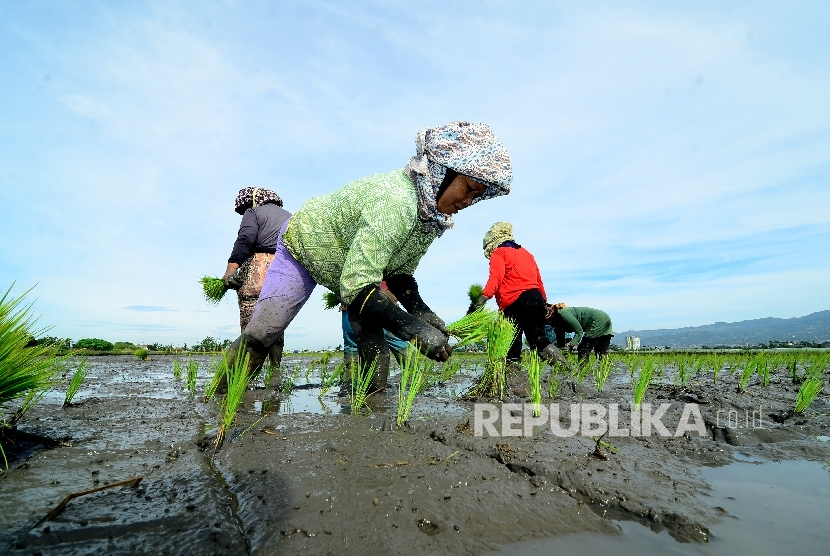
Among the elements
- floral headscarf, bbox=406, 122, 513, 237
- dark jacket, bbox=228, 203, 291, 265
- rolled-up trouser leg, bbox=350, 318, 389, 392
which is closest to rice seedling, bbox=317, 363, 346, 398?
rolled-up trouser leg, bbox=350, 318, 389, 392

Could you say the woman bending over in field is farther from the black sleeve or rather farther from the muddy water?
the black sleeve

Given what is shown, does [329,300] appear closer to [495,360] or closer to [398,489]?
[495,360]

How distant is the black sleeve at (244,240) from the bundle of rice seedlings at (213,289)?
1.17 m

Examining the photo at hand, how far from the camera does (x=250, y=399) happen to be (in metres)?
3.09

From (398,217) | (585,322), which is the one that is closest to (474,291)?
(585,322)

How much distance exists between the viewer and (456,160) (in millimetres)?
2088

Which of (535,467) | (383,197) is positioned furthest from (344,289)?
(535,467)

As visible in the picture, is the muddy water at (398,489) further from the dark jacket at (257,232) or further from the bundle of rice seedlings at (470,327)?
the dark jacket at (257,232)

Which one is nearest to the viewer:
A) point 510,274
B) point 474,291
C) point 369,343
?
point 369,343

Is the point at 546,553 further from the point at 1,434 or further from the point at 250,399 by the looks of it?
the point at 250,399

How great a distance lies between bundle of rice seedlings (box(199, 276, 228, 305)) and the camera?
4.76m

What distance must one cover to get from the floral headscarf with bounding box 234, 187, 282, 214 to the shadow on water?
12.0 ft

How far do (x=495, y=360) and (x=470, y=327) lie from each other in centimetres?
47

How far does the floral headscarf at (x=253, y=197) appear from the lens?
400 cm
